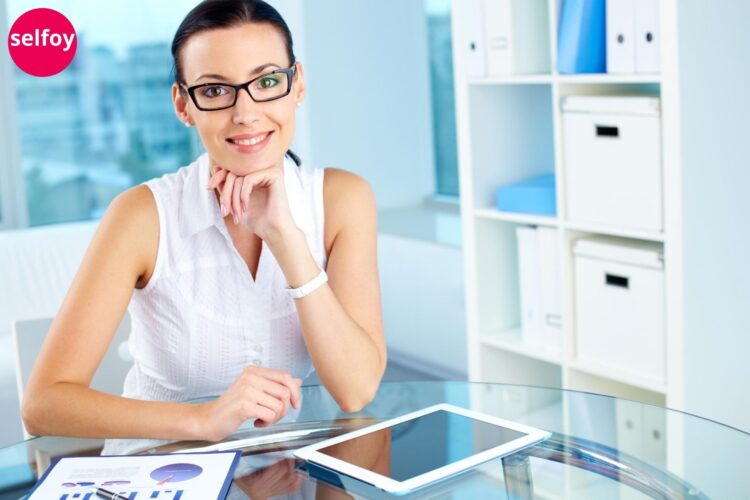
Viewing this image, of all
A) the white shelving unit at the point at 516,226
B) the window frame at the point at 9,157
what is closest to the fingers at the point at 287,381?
the white shelving unit at the point at 516,226

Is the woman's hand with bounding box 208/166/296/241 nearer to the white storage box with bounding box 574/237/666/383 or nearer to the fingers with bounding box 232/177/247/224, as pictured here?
the fingers with bounding box 232/177/247/224

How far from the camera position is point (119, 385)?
6.92 feet

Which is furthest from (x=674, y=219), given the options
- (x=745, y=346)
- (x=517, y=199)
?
(x=517, y=199)

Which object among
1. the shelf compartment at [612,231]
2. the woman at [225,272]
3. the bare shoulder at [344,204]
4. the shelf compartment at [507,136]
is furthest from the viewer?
the shelf compartment at [507,136]

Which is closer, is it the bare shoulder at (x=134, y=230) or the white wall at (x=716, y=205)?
the bare shoulder at (x=134, y=230)

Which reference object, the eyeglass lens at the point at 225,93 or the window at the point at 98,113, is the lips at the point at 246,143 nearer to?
Answer: the eyeglass lens at the point at 225,93

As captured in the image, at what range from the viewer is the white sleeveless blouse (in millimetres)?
1782

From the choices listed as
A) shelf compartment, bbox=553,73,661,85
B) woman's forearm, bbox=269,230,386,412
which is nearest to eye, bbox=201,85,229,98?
woman's forearm, bbox=269,230,386,412

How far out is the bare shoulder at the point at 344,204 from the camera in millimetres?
1854

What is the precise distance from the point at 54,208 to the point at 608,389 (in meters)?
3.00

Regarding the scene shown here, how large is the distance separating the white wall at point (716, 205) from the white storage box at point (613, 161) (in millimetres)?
92

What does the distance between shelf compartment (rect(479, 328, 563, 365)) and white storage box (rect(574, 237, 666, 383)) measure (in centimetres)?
9

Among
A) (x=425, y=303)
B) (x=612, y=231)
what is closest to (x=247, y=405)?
(x=612, y=231)

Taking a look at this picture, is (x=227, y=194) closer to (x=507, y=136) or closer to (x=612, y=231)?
(x=612, y=231)
